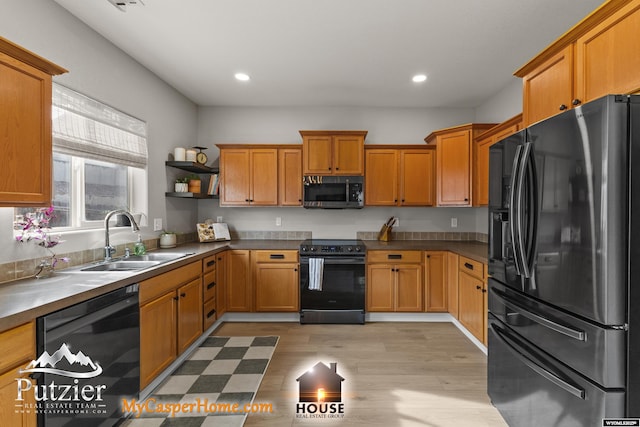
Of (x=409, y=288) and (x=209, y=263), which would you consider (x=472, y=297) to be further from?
(x=209, y=263)

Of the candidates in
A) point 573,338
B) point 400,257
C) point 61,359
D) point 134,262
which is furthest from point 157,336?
point 400,257

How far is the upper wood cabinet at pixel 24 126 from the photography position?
1320mm

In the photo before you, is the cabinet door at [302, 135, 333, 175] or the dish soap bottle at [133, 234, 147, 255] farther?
the cabinet door at [302, 135, 333, 175]

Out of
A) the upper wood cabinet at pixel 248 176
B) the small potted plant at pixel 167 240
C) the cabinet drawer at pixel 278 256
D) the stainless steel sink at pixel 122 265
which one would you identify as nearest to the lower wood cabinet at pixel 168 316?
the stainless steel sink at pixel 122 265

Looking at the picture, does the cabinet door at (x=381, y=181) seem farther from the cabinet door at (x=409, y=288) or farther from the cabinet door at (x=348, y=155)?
the cabinet door at (x=409, y=288)

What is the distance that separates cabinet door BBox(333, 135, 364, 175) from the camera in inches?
143

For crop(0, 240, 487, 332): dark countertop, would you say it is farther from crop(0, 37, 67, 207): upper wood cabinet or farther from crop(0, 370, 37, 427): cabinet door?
crop(0, 37, 67, 207): upper wood cabinet

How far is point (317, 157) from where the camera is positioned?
3.64 meters

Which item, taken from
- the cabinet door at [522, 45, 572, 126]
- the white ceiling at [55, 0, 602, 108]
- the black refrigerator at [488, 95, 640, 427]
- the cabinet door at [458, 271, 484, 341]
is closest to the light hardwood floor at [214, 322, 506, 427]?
the cabinet door at [458, 271, 484, 341]

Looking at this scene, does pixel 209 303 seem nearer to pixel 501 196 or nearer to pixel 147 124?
pixel 147 124

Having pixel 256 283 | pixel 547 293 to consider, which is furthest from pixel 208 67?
pixel 547 293

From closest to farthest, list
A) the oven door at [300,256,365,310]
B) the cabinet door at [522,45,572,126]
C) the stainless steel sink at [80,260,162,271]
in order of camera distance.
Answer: the cabinet door at [522,45,572,126] < the stainless steel sink at [80,260,162,271] < the oven door at [300,256,365,310]

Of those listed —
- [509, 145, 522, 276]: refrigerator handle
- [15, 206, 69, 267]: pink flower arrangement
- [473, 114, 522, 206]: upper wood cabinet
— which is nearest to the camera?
[509, 145, 522, 276]: refrigerator handle

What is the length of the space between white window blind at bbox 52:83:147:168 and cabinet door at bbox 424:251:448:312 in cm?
330
